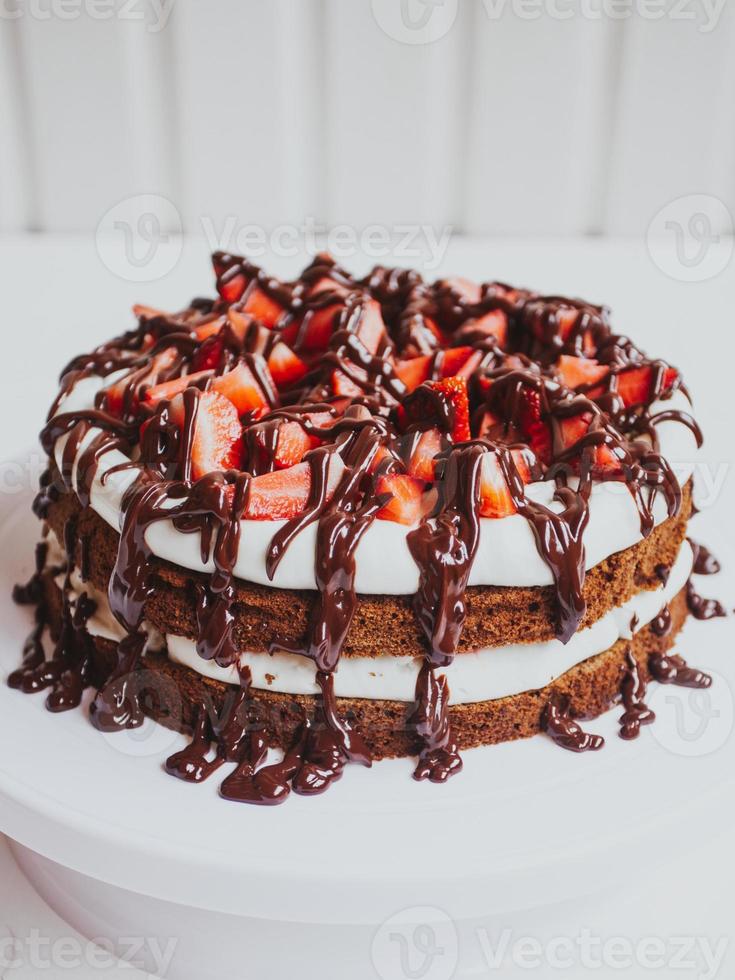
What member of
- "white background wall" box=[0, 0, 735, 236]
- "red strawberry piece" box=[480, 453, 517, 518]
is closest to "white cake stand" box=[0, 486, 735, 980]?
"red strawberry piece" box=[480, 453, 517, 518]

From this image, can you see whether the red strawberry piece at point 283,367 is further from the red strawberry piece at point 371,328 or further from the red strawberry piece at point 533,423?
the red strawberry piece at point 533,423

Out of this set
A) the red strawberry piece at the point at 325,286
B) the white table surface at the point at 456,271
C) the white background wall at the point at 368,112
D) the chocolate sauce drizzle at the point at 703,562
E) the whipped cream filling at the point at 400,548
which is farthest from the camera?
the white background wall at the point at 368,112

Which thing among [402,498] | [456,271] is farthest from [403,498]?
[456,271]

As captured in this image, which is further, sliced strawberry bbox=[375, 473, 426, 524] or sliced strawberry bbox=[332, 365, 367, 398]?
sliced strawberry bbox=[332, 365, 367, 398]

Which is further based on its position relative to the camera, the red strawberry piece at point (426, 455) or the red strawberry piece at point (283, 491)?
the red strawberry piece at point (426, 455)

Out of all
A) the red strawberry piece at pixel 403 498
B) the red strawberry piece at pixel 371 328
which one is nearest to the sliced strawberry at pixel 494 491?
the red strawberry piece at pixel 403 498

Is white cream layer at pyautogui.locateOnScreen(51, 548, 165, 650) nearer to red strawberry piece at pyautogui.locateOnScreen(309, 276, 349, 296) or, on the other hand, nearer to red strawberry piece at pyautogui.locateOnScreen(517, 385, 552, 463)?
red strawberry piece at pyautogui.locateOnScreen(517, 385, 552, 463)

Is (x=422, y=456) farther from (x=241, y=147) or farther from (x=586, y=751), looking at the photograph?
(x=241, y=147)
